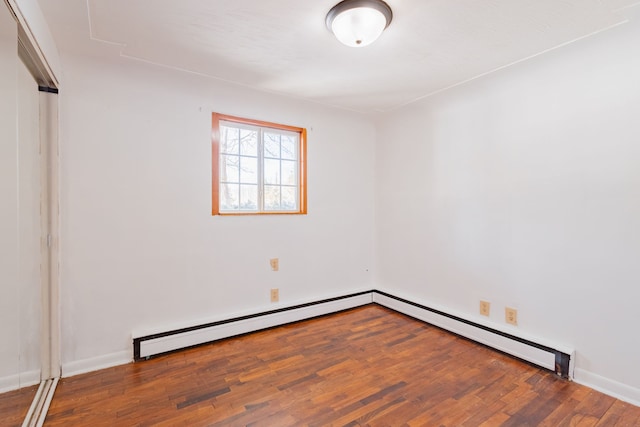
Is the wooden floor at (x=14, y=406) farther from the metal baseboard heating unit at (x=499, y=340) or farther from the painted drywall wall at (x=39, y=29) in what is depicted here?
the metal baseboard heating unit at (x=499, y=340)

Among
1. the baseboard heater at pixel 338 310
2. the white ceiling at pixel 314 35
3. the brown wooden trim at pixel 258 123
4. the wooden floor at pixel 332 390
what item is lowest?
the wooden floor at pixel 332 390

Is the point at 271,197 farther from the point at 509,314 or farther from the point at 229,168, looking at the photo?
the point at 509,314

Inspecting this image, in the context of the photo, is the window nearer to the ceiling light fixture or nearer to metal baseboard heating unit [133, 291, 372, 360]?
metal baseboard heating unit [133, 291, 372, 360]

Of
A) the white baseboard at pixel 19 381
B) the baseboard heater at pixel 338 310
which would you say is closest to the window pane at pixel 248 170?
the baseboard heater at pixel 338 310

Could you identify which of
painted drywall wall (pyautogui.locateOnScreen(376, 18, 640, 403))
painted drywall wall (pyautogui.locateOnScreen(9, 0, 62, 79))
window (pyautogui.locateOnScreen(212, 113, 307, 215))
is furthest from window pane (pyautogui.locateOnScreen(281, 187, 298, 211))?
painted drywall wall (pyautogui.locateOnScreen(9, 0, 62, 79))

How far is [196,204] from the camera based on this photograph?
8.34 ft

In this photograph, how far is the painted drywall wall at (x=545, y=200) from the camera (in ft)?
6.08

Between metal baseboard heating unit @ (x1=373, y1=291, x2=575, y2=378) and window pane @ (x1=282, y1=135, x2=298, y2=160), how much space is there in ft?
6.22

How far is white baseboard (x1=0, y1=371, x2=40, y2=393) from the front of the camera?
4.78 feet

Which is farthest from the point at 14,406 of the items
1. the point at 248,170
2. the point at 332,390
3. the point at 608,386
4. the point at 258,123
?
the point at 608,386

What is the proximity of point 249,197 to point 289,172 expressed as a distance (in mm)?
509

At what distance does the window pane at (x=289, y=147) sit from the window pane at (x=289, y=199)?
330mm

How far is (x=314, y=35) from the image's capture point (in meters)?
1.93

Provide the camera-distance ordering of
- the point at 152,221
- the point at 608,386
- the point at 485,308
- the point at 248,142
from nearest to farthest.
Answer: the point at 608,386 < the point at 152,221 < the point at 485,308 < the point at 248,142
